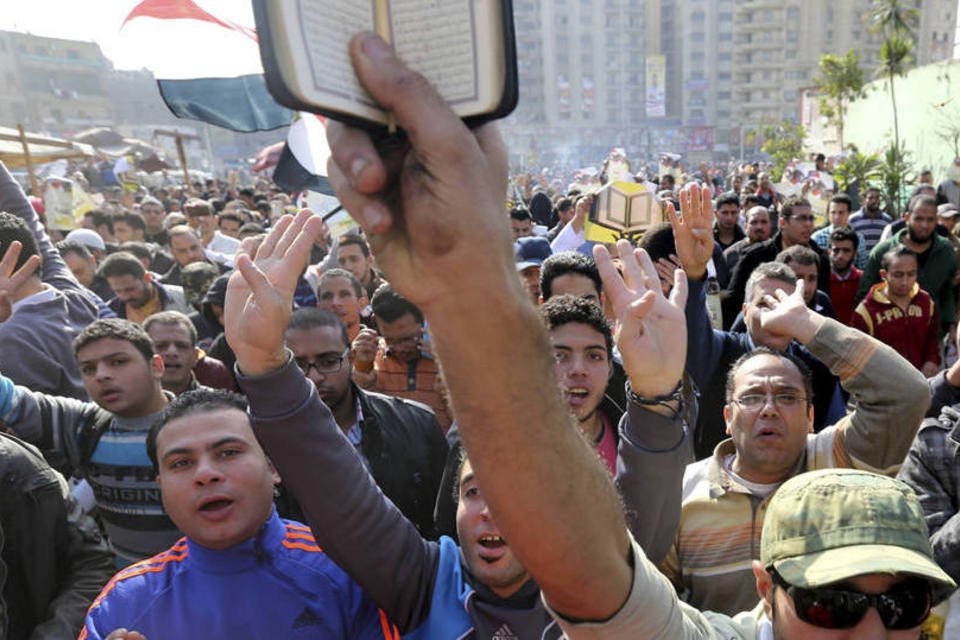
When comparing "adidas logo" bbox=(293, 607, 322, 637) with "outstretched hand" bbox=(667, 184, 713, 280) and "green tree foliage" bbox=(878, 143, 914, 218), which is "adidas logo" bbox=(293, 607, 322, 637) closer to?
"outstretched hand" bbox=(667, 184, 713, 280)

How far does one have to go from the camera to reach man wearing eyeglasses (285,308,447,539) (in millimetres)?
2602

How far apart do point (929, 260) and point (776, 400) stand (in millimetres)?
4420

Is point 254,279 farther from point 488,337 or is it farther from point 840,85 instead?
point 840,85

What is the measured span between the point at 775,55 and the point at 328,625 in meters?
82.0

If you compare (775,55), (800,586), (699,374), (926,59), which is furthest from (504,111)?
(926,59)

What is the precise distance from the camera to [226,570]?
1.87 metres

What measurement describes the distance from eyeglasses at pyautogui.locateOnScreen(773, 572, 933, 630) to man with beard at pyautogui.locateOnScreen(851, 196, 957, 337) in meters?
→ 4.69

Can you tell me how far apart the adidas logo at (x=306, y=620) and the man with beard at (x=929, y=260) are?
199 inches

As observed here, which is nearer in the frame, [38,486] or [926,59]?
[38,486]

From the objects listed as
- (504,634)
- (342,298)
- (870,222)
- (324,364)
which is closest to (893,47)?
(870,222)

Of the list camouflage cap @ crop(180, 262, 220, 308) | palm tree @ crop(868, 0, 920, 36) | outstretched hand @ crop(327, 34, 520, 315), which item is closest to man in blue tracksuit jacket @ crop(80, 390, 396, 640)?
outstretched hand @ crop(327, 34, 520, 315)

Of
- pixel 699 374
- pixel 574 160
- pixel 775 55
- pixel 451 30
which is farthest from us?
pixel 775 55

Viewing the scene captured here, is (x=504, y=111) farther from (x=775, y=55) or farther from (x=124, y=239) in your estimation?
(x=775, y=55)

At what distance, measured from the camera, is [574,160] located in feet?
216
